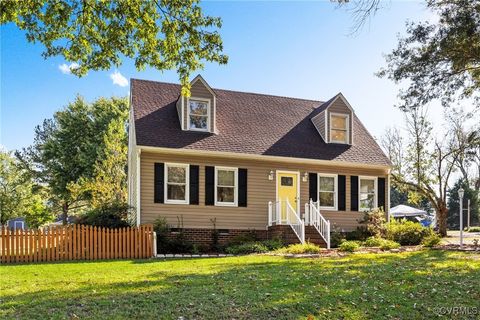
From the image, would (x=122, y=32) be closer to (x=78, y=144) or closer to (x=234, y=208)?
(x=234, y=208)

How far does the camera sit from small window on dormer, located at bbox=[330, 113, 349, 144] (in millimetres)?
18750

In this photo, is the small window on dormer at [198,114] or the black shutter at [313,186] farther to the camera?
the black shutter at [313,186]

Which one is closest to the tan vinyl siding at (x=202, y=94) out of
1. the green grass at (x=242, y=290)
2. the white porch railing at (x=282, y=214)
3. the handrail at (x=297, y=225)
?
the white porch railing at (x=282, y=214)

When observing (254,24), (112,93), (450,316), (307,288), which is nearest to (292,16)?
(254,24)

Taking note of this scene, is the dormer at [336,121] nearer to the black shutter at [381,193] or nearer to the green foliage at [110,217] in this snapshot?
the black shutter at [381,193]

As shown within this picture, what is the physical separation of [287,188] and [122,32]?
1054 centimetres

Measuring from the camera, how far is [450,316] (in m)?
5.79

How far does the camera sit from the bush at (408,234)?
16234mm

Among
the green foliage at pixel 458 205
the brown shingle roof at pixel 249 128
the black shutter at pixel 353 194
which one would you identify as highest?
the brown shingle roof at pixel 249 128

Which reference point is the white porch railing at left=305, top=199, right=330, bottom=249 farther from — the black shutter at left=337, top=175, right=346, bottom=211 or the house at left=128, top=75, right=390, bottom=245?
the black shutter at left=337, top=175, right=346, bottom=211

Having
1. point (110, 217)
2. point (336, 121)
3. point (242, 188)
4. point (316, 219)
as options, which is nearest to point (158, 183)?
point (110, 217)

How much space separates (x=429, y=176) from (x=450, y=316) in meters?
22.1

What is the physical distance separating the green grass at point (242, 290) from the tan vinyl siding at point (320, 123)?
9699 mm

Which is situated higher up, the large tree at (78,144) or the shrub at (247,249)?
the large tree at (78,144)
